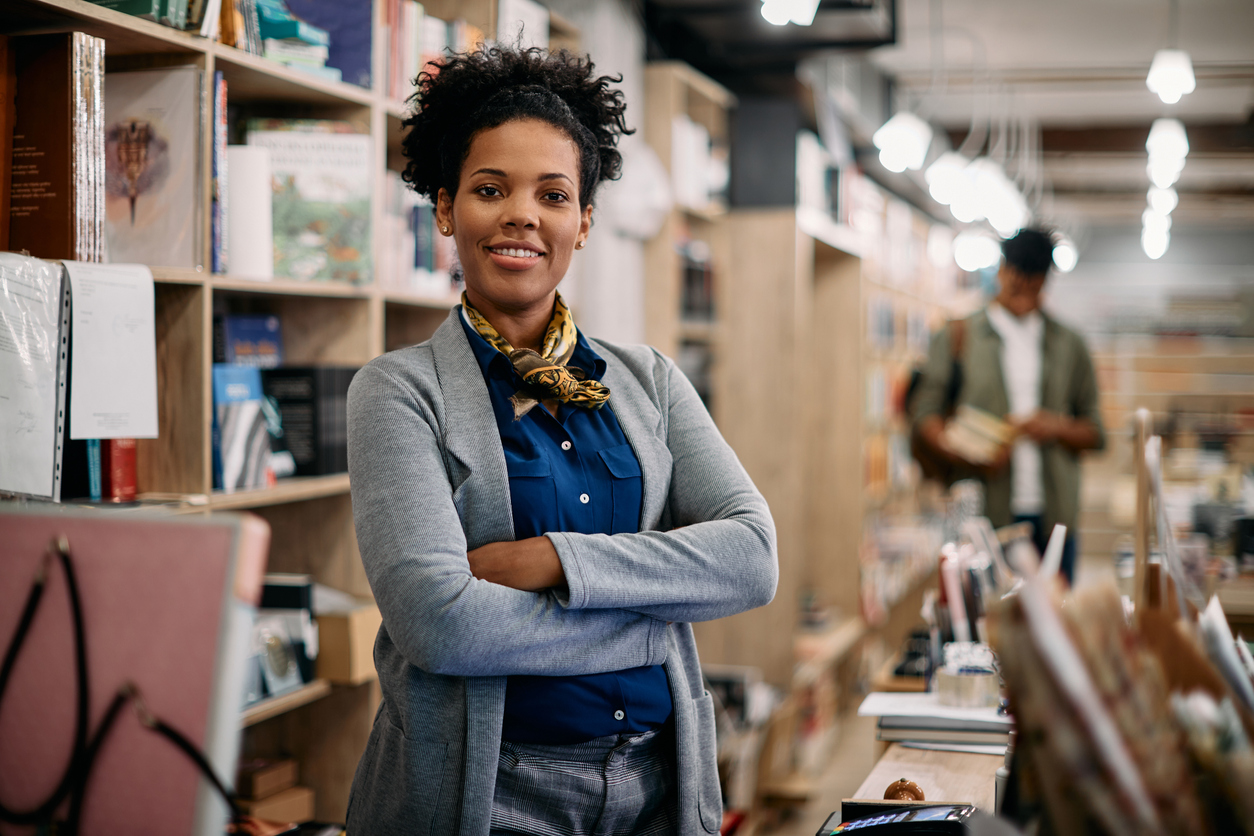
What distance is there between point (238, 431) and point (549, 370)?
0.97m

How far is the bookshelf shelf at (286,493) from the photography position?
2010 millimetres

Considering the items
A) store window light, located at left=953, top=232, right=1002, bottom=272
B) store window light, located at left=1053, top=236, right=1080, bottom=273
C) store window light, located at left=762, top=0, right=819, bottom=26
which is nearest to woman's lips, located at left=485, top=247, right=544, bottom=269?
store window light, located at left=762, top=0, right=819, bottom=26

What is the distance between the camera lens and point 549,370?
1393 millimetres

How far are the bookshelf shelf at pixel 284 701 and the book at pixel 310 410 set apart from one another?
47 cm

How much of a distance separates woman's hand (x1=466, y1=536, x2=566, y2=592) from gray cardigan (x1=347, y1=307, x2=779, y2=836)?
0.6 inches

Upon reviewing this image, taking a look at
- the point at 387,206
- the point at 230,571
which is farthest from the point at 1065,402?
the point at 230,571

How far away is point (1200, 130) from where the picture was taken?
26.0 feet

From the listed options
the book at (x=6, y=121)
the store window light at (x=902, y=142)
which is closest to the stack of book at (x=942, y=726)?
the book at (x=6, y=121)

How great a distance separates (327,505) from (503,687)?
134 cm

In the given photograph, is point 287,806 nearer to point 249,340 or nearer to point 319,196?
point 249,340

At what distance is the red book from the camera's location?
189cm

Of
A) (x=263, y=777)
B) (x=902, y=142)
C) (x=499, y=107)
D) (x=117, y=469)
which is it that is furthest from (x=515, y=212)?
(x=902, y=142)

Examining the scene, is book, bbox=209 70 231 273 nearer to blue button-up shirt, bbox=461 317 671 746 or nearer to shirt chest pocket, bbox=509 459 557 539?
blue button-up shirt, bbox=461 317 671 746

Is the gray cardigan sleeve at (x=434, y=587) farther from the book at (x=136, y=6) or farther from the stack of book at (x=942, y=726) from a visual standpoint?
the book at (x=136, y=6)
